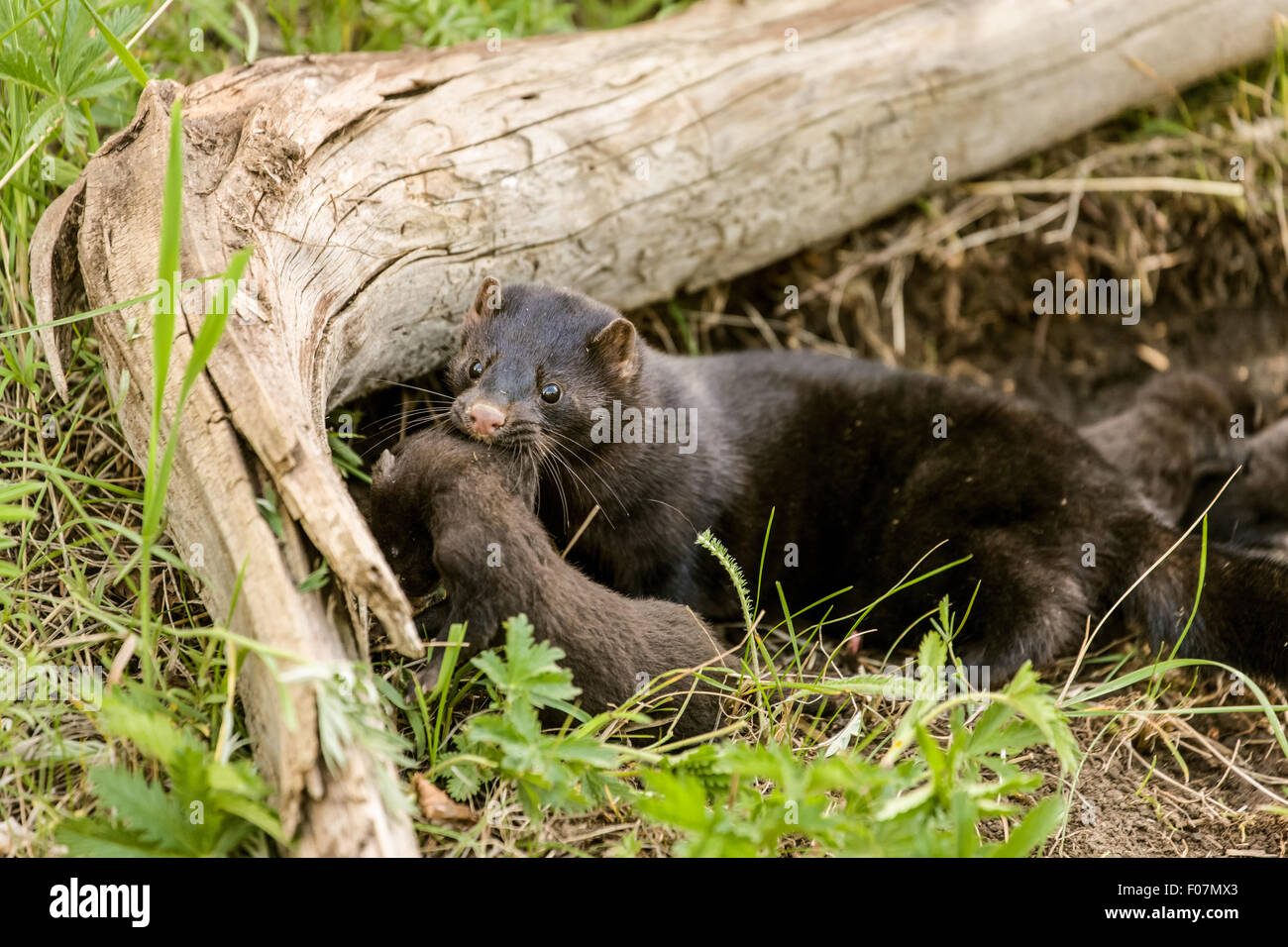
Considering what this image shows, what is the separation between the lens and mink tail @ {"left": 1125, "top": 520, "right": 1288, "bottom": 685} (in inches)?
168

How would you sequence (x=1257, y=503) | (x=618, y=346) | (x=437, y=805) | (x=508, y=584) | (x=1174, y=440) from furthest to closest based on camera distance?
(x=1174, y=440), (x=1257, y=503), (x=618, y=346), (x=508, y=584), (x=437, y=805)

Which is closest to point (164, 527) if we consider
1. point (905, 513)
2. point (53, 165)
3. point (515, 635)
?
point (515, 635)

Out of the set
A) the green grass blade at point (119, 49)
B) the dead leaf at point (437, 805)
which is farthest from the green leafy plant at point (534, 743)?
the green grass blade at point (119, 49)

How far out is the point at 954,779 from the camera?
10.1 ft

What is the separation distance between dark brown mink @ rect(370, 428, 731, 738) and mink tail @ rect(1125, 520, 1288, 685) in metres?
1.95

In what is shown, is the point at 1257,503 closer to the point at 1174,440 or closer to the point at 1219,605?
the point at 1174,440

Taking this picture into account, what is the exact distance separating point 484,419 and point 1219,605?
297cm

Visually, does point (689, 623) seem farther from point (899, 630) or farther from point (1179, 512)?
point (1179, 512)

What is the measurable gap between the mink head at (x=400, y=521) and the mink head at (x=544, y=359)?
1.75 feet

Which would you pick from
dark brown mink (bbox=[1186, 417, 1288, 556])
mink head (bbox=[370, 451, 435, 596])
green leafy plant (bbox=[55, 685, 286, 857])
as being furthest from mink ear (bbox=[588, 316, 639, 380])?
dark brown mink (bbox=[1186, 417, 1288, 556])

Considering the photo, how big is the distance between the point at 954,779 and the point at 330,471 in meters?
1.96

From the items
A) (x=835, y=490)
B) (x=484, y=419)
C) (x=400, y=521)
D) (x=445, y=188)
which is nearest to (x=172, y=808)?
(x=400, y=521)

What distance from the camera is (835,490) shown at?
203 inches

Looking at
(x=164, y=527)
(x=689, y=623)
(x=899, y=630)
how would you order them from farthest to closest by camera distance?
(x=899, y=630)
(x=689, y=623)
(x=164, y=527)
